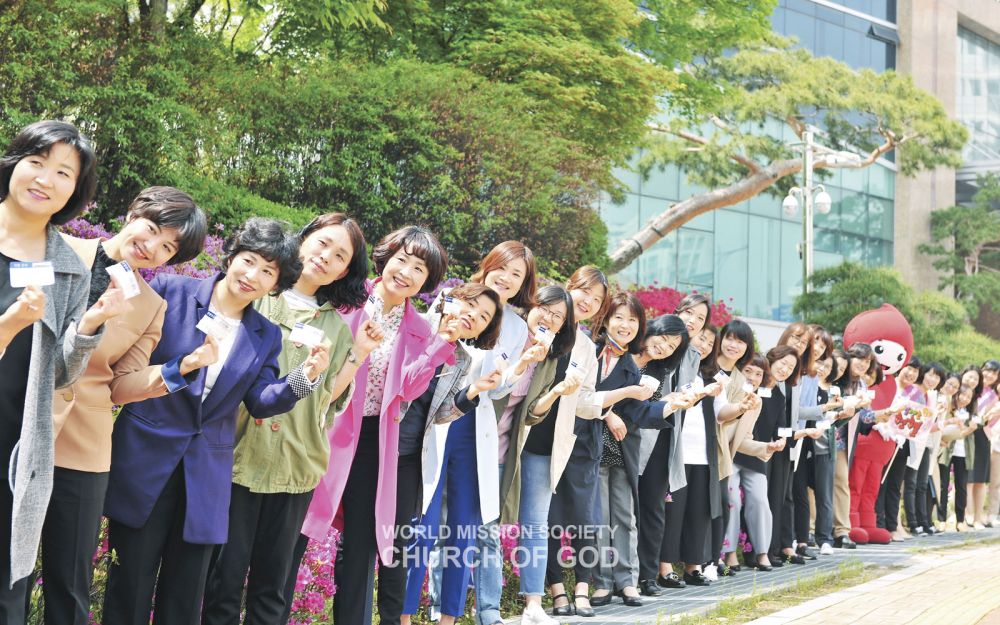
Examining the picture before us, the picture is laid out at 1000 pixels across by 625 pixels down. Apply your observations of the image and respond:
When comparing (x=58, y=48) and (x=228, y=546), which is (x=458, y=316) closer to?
(x=228, y=546)

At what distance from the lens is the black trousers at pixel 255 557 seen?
415 centimetres

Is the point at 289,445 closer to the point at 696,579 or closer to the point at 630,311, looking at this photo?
the point at 630,311

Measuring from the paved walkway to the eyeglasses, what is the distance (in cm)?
170

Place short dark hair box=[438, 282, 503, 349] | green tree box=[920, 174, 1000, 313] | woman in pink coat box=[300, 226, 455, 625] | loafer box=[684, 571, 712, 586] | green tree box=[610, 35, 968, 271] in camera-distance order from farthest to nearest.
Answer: green tree box=[920, 174, 1000, 313] → green tree box=[610, 35, 968, 271] → loafer box=[684, 571, 712, 586] → short dark hair box=[438, 282, 503, 349] → woman in pink coat box=[300, 226, 455, 625]

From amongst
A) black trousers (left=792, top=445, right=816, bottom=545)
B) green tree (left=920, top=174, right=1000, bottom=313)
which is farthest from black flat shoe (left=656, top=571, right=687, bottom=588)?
green tree (left=920, top=174, right=1000, bottom=313)

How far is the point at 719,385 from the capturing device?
23.3ft

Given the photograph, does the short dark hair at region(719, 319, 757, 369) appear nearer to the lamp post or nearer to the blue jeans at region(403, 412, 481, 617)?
the blue jeans at region(403, 412, 481, 617)

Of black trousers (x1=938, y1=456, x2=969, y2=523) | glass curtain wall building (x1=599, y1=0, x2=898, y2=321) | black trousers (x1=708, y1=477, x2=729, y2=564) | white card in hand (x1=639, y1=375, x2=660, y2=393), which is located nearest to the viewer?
white card in hand (x1=639, y1=375, x2=660, y2=393)

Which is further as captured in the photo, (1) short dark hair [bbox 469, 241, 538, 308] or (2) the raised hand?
(1) short dark hair [bbox 469, 241, 538, 308]

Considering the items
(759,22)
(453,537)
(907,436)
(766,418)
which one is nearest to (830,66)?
(759,22)

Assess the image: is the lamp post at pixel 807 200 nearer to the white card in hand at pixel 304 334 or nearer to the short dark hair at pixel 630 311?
the short dark hair at pixel 630 311

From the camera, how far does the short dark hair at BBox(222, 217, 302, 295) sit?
402 centimetres

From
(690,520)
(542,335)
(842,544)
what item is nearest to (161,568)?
(542,335)

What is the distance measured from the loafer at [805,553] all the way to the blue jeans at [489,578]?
4304mm
